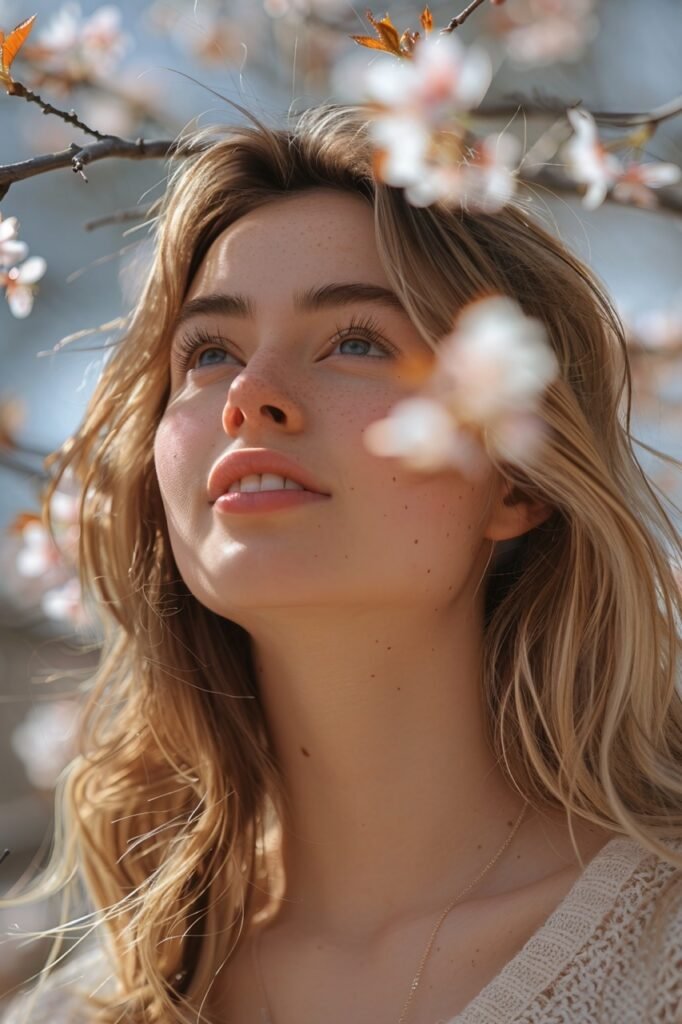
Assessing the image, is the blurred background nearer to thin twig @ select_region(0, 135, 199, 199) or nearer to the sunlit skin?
thin twig @ select_region(0, 135, 199, 199)

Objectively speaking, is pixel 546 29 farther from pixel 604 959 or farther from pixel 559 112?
pixel 604 959

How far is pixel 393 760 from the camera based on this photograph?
1.71 meters

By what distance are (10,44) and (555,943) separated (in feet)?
3.75

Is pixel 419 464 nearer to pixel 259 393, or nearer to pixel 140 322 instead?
pixel 259 393

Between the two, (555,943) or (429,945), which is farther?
(429,945)

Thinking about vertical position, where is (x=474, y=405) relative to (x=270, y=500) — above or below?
above

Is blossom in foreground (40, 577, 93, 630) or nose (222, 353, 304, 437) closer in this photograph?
nose (222, 353, 304, 437)

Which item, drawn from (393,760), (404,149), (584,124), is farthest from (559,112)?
(393,760)

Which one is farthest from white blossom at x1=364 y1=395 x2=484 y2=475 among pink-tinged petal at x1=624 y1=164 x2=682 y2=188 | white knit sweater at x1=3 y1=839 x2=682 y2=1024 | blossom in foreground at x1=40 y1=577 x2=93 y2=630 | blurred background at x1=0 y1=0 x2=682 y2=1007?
blossom in foreground at x1=40 y1=577 x2=93 y2=630

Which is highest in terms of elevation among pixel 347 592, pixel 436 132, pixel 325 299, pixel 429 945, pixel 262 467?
pixel 436 132

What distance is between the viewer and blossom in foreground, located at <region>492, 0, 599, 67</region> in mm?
2879

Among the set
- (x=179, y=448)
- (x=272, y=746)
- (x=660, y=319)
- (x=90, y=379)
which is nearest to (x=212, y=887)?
(x=272, y=746)

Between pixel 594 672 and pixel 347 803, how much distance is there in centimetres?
36

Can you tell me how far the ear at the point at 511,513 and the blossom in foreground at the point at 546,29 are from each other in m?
1.46
